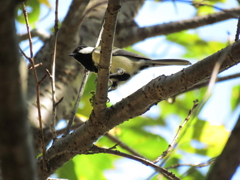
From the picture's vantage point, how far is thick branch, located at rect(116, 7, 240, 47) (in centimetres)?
369

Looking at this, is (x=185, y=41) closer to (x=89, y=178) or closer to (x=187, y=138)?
(x=187, y=138)

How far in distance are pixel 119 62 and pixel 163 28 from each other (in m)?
0.75

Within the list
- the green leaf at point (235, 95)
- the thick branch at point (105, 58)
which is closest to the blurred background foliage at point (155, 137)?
the green leaf at point (235, 95)

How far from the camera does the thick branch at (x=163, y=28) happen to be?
369 cm

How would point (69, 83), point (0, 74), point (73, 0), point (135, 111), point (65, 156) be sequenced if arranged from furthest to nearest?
1. point (69, 83)
2. point (73, 0)
3. point (65, 156)
4. point (135, 111)
5. point (0, 74)

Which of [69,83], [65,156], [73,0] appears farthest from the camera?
[69,83]

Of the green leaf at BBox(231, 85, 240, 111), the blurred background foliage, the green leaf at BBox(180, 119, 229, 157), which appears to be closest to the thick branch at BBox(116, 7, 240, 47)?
the blurred background foliage

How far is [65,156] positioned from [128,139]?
1.69 meters

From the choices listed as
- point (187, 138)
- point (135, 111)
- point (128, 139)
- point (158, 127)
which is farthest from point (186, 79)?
point (158, 127)

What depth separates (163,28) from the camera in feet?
12.1

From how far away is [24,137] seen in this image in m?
0.83

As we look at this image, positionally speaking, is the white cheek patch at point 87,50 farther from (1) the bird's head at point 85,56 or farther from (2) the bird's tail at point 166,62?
(2) the bird's tail at point 166,62

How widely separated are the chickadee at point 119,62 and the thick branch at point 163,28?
36 cm

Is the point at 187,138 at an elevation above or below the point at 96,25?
below
